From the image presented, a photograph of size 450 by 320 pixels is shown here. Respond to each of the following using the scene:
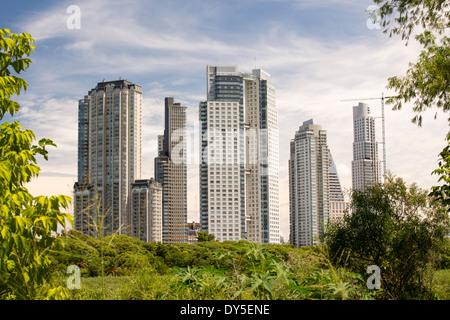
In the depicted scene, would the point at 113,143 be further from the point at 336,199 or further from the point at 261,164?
the point at 261,164

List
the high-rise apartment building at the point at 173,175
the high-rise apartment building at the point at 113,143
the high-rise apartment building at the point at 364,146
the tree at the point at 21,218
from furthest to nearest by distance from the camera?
1. the high-rise apartment building at the point at 173,175
2. the high-rise apartment building at the point at 364,146
3. the high-rise apartment building at the point at 113,143
4. the tree at the point at 21,218

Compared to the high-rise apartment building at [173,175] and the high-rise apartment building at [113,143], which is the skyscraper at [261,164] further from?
the high-rise apartment building at [173,175]

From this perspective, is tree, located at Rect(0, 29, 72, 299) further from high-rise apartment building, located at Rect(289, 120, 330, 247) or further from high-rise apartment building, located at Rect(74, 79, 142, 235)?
high-rise apartment building, located at Rect(289, 120, 330, 247)

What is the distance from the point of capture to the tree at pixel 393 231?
9422 millimetres

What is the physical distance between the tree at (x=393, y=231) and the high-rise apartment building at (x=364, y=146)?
3784 millimetres

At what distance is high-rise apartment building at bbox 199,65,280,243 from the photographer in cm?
2073

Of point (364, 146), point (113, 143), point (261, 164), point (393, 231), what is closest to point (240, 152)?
point (261, 164)

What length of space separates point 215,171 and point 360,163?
11.9m

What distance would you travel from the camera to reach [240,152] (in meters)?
25.2

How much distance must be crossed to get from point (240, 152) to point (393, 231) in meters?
15.7

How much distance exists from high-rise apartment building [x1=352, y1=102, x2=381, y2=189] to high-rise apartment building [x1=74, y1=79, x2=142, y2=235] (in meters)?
7.22

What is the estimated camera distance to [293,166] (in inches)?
984

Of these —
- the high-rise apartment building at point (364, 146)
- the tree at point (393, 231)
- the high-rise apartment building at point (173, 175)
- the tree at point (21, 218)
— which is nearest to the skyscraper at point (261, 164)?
the high-rise apartment building at point (364, 146)
